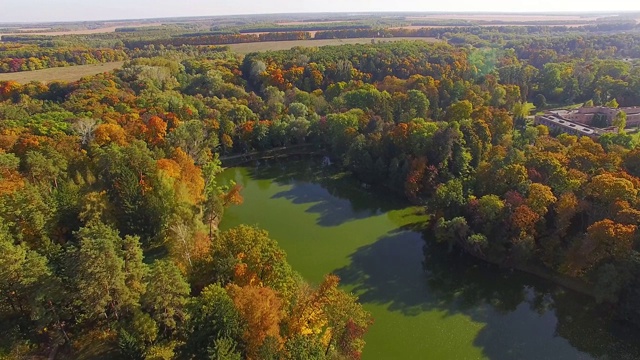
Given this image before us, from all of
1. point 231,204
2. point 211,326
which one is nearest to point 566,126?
point 231,204

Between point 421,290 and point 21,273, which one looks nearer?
point 21,273

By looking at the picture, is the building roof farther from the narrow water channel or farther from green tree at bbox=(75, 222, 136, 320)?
green tree at bbox=(75, 222, 136, 320)

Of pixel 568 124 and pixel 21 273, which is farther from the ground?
pixel 21 273

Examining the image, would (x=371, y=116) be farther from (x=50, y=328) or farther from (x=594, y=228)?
(x=50, y=328)

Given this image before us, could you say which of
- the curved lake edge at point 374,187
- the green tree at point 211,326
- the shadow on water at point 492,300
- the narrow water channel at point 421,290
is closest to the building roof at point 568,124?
the curved lake edge at point 374,187

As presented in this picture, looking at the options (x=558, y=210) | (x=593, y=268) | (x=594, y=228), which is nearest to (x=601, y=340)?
(x=593, y=268)

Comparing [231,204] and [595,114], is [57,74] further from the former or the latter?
[595,114]
